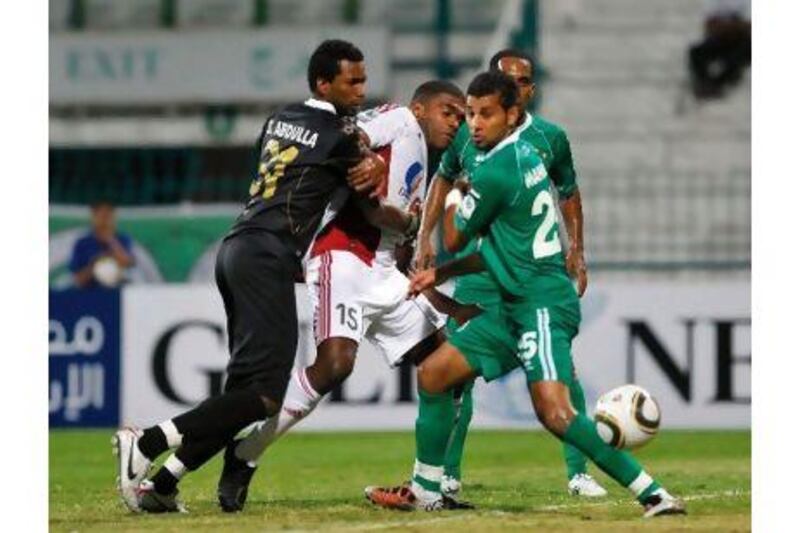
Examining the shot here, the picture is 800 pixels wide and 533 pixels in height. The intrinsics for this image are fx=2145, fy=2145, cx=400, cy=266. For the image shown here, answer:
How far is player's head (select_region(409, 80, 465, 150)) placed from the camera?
10695 mm

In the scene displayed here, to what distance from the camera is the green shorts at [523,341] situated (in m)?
9.18

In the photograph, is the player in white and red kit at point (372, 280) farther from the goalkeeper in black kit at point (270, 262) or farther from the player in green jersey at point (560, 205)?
the goalkeeper in black kit at point (270, 262)

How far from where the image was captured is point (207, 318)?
17062mm

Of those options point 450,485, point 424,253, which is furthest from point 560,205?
point 450,485

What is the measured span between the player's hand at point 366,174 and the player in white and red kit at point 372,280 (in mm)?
158

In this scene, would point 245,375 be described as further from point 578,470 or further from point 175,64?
point 175,64

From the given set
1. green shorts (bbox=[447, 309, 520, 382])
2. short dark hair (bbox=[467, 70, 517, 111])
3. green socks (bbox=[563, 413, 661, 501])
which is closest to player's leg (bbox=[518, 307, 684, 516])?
green socks (bbox=[563, 413, 661, 501])

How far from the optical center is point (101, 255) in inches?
786

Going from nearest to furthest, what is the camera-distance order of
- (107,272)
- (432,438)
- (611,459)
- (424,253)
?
1. (611,459)
2. (432,438)
3. (424,253)
4. (107,272)

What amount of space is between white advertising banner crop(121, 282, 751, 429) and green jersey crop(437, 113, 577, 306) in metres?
5.82

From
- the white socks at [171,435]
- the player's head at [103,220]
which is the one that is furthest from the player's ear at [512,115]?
the player's head at [103,220]

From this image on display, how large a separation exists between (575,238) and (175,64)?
1288 cm

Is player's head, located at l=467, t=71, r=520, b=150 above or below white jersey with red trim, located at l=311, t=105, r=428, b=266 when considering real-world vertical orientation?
above

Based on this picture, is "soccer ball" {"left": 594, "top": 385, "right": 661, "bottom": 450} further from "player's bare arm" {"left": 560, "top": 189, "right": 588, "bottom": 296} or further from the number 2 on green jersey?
"player's bare arm" {"left": 560, "top": 189, "right": 588, "bottom": 296}
